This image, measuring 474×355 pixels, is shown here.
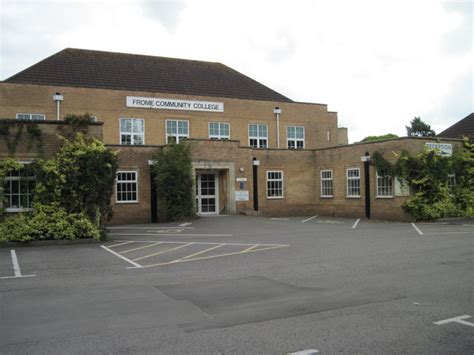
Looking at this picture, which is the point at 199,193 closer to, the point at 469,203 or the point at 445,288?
the point at 469,203

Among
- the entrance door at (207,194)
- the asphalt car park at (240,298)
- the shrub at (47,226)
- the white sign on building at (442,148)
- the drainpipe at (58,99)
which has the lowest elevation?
A: the asphalt car park at (240,298)

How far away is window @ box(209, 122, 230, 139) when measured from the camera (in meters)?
32.6

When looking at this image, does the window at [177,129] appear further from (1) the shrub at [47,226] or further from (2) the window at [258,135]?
(1) the shrub at [47,226]

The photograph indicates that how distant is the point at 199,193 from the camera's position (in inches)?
1107

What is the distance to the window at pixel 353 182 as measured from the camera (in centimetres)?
2708

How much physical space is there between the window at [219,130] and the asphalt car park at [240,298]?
18.4 m

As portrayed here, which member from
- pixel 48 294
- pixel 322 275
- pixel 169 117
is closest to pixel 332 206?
pixel 169 117

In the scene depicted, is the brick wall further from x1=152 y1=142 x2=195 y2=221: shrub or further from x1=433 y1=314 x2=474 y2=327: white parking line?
x1=433 y1=314 x2=474 y2=327: white parking line

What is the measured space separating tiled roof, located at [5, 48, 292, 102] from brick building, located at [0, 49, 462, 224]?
0.23ft

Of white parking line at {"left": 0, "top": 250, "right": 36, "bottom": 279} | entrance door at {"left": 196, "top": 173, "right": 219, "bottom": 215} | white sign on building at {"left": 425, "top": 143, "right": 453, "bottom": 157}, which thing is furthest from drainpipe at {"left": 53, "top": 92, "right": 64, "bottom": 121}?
white sign on building at {"left": 425, "top": 143, "right": 453, "bottom": 157}

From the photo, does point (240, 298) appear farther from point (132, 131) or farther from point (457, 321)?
point (132, 131)

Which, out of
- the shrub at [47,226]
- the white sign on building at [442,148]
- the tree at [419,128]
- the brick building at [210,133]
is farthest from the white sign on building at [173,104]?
the tree at [419,128]

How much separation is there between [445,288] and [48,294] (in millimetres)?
6666

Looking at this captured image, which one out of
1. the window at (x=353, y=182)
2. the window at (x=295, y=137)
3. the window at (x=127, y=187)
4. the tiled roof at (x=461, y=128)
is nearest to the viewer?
the window at (x=127, y=187)
